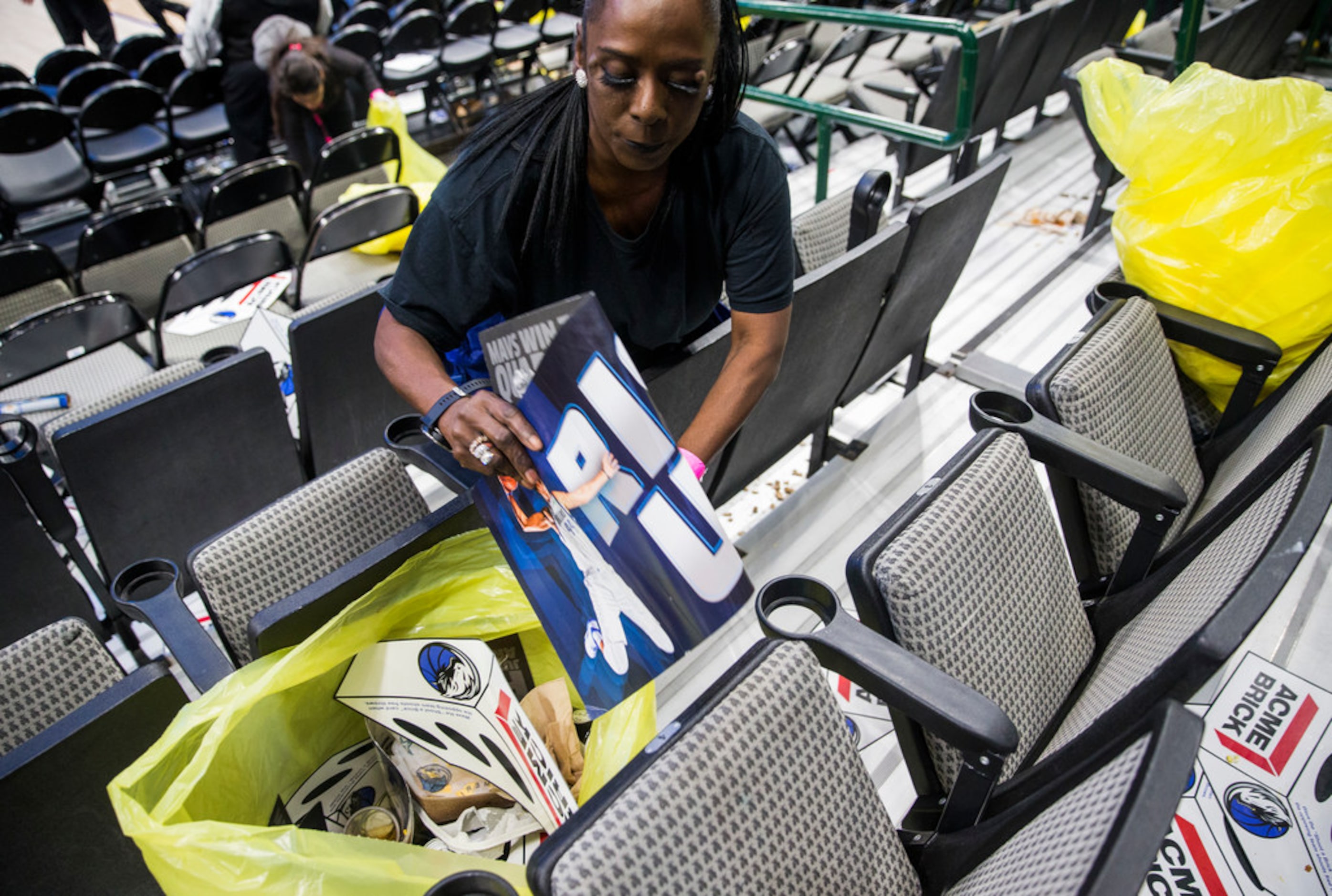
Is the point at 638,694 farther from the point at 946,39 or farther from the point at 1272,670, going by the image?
the point at 946,39

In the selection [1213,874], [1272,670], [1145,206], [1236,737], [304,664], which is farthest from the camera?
[1145,206]

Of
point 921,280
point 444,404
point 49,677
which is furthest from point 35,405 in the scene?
point 921,280

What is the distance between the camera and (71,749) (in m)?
0.77

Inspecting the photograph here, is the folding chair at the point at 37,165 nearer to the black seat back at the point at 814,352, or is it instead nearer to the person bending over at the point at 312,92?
the person bending over at the point at 312,92

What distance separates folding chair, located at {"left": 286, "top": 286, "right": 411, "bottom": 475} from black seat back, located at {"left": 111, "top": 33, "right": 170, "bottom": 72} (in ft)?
15.3

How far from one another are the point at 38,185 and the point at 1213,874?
5.15 metres

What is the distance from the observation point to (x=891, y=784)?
1310mm

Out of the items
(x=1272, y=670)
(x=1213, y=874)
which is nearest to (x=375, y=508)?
(x=1213, y=874)

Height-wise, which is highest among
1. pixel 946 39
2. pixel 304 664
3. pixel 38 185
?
pixel 304 664

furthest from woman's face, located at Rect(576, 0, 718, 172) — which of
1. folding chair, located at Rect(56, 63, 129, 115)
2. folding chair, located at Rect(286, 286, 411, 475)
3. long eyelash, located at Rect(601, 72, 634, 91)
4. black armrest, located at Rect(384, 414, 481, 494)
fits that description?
folding chair, located at Rect(56, 63, 129, 115)

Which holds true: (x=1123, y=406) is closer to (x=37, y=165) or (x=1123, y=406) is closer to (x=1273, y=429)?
(x=1273, y=429)

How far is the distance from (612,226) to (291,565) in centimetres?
63

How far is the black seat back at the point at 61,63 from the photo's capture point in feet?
16.0

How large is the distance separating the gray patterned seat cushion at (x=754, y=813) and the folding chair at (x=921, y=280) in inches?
45.8
